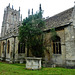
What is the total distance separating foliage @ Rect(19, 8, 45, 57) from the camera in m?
14.8

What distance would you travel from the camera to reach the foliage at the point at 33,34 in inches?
581

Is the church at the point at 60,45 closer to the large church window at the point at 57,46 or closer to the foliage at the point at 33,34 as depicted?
the large church window at the point at 57,46

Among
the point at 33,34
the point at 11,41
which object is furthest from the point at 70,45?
the point at 11,41

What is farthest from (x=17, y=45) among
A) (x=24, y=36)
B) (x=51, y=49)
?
(x=51, y=49)

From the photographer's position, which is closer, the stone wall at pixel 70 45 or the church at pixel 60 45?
the stone wall at pixel 70 45

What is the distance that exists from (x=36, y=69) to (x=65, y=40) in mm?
6214

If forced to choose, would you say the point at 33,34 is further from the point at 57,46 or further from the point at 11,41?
the point at 11,41

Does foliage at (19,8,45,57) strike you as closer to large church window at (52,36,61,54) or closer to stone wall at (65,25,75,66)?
large church window at (52,36,61,54)

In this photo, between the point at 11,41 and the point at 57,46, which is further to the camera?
the point at 11,41

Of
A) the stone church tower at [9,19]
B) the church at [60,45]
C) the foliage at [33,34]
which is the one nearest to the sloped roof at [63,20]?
the church at [60,45]

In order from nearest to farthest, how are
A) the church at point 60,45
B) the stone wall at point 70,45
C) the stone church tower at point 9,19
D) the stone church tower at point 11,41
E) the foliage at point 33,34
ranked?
the stone wall at point 70,45 → the church at point 60,45 → the foliage at point 33,34 → the stone church tower at point 11,41 → the stone church tower at point 9,19

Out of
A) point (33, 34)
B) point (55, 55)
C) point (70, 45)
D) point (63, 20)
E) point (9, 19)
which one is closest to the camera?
point (70, 45)

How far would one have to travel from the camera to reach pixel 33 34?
14.8 metres

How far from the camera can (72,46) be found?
13.7 metres
